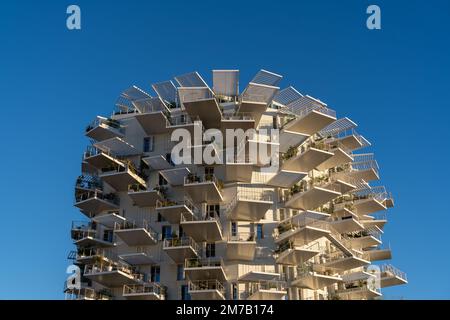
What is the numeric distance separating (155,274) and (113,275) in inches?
155

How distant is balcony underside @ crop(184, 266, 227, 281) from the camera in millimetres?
40938

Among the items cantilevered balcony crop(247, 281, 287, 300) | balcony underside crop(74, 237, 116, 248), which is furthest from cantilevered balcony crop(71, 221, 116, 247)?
cantilevered balcony crop(247, 281, 287, 300)

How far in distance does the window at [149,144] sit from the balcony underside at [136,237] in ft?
30.8

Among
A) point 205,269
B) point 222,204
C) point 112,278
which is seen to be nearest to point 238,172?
point 222,204

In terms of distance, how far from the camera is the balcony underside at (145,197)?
4584 centimetres

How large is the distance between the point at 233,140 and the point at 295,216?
28.7 feet

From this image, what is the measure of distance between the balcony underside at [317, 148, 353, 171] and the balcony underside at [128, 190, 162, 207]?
52.6ft

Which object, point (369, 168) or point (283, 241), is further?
point (369, 168)

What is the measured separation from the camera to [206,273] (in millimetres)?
41656

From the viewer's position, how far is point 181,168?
Answer: 45344 millimetres

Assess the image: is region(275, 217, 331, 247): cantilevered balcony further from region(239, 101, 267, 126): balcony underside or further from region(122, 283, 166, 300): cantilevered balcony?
region(122, 283, 166, 300): cantilevered balcony

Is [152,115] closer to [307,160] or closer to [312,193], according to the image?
[307,160]
